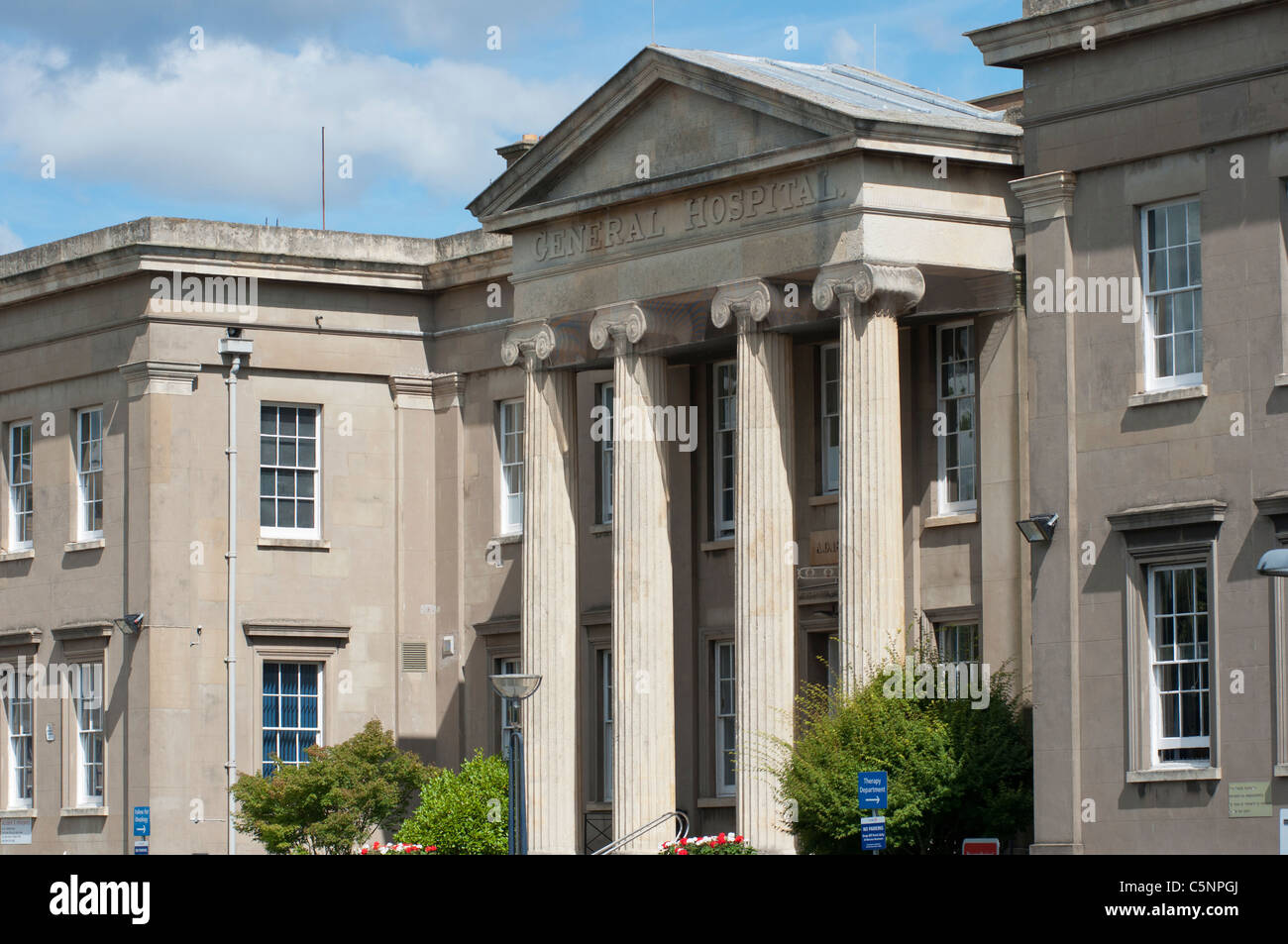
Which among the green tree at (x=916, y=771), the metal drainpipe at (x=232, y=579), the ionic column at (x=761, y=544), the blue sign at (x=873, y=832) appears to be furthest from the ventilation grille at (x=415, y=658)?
the blue sign at (x=873, y=832)

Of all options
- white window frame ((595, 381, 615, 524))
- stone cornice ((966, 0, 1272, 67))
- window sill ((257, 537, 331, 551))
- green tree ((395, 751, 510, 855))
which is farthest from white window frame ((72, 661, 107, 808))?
stone cornice ((966, 0, 1272, 67))

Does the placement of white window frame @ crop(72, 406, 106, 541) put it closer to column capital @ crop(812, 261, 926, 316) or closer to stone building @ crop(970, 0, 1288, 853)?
column capital @ crop(812, 261, 926, 316)

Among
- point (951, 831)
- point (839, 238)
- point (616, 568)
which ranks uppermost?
point (839, 238)

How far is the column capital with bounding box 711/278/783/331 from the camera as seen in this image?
110ft

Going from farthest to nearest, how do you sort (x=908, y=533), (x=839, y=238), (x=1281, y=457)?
(x=908, y=533) < (x=839, y=238) < (x=1281, y=457)

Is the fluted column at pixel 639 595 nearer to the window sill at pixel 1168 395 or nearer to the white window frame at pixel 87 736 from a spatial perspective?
the window sill at pixel 1168 395

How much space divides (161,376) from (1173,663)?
22.2m

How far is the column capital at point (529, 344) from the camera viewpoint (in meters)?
37.1

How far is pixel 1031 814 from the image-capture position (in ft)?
97.4
